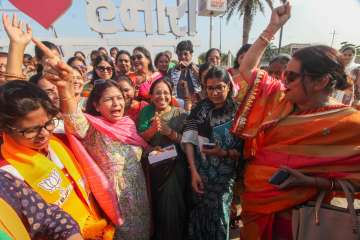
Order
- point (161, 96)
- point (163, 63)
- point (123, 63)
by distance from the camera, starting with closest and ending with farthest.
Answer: point (161, 96) < point (123, 63) < point (163, 63)

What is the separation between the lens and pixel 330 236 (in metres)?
1.30

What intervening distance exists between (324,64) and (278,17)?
17.3 inches

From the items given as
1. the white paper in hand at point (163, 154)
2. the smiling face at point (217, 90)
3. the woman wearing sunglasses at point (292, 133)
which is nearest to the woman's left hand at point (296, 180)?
the woman wearing sunglasses at point (292, 133)

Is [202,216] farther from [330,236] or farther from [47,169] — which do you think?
[47,169]

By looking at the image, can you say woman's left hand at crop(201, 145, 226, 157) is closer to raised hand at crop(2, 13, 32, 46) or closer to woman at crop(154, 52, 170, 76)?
raised hand at crop(2, 13, 32, 46)

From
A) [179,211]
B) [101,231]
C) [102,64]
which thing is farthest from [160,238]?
[102,64]

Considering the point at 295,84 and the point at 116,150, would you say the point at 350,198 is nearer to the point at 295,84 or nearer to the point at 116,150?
the point at 295,84

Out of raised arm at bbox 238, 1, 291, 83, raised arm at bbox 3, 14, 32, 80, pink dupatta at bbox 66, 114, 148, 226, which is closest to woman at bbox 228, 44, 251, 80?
raised arm at bbox 238, 1, 291, 83

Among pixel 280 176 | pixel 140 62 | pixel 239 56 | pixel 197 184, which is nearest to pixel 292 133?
pixel 280 176

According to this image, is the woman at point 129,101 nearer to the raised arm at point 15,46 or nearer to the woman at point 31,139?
the raised arm at point 15,46

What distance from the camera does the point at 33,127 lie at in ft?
4.27

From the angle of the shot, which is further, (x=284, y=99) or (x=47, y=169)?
(x=284, y=99)

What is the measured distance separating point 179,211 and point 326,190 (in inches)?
46.6

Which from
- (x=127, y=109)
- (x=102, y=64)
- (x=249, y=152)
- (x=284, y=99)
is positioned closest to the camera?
(x=284, y=99)
